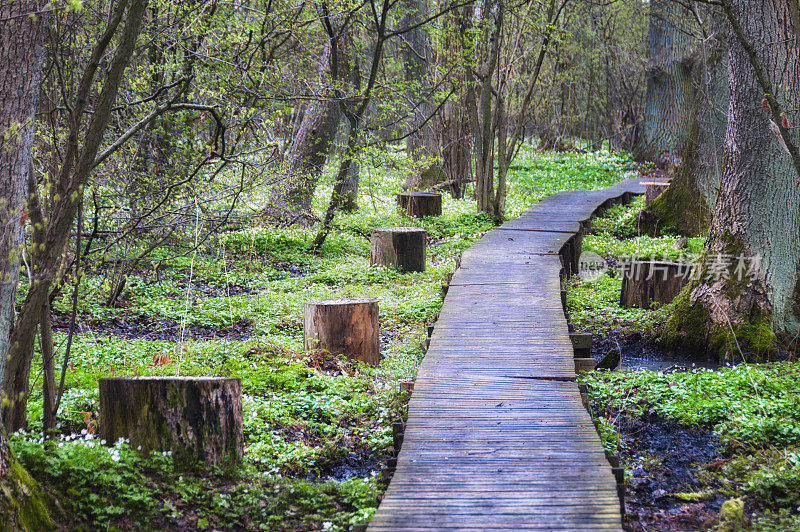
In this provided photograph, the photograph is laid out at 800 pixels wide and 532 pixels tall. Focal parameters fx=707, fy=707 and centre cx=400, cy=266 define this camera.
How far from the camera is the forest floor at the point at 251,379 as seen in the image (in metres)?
4.07

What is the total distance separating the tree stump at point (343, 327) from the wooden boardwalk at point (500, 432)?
0.75 meters

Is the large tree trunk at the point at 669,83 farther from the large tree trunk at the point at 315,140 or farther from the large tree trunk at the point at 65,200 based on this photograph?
the large tree trunk at the point at 65,200

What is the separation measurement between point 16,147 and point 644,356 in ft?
20.8

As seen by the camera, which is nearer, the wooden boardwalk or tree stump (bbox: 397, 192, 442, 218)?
the wooden boardwalk

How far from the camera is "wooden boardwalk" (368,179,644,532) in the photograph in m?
3.69

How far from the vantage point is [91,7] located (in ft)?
28.0

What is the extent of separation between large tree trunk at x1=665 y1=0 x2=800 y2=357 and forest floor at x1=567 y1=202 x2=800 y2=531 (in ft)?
1.13

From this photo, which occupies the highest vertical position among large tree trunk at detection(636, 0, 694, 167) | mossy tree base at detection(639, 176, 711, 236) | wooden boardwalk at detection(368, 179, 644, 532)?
large tree trunk at detection(636, 0, 694, 167)

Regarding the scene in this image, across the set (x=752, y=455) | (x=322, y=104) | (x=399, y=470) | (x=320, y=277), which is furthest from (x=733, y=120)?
(x=322, y=104)

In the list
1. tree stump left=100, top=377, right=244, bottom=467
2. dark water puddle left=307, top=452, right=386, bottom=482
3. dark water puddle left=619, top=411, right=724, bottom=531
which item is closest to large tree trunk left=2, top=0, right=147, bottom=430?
tree stump left=100, top=377, right=244, bottom=467

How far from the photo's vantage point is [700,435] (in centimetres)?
556

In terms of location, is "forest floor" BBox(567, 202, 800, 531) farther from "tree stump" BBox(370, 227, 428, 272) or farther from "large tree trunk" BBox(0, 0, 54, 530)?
"tree stump" BBox(370, 227, 428, 272)

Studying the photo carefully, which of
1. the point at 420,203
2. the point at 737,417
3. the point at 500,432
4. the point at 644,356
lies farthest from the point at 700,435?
the point at 420,203

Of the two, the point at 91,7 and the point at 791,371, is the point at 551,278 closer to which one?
the point at 791,371
